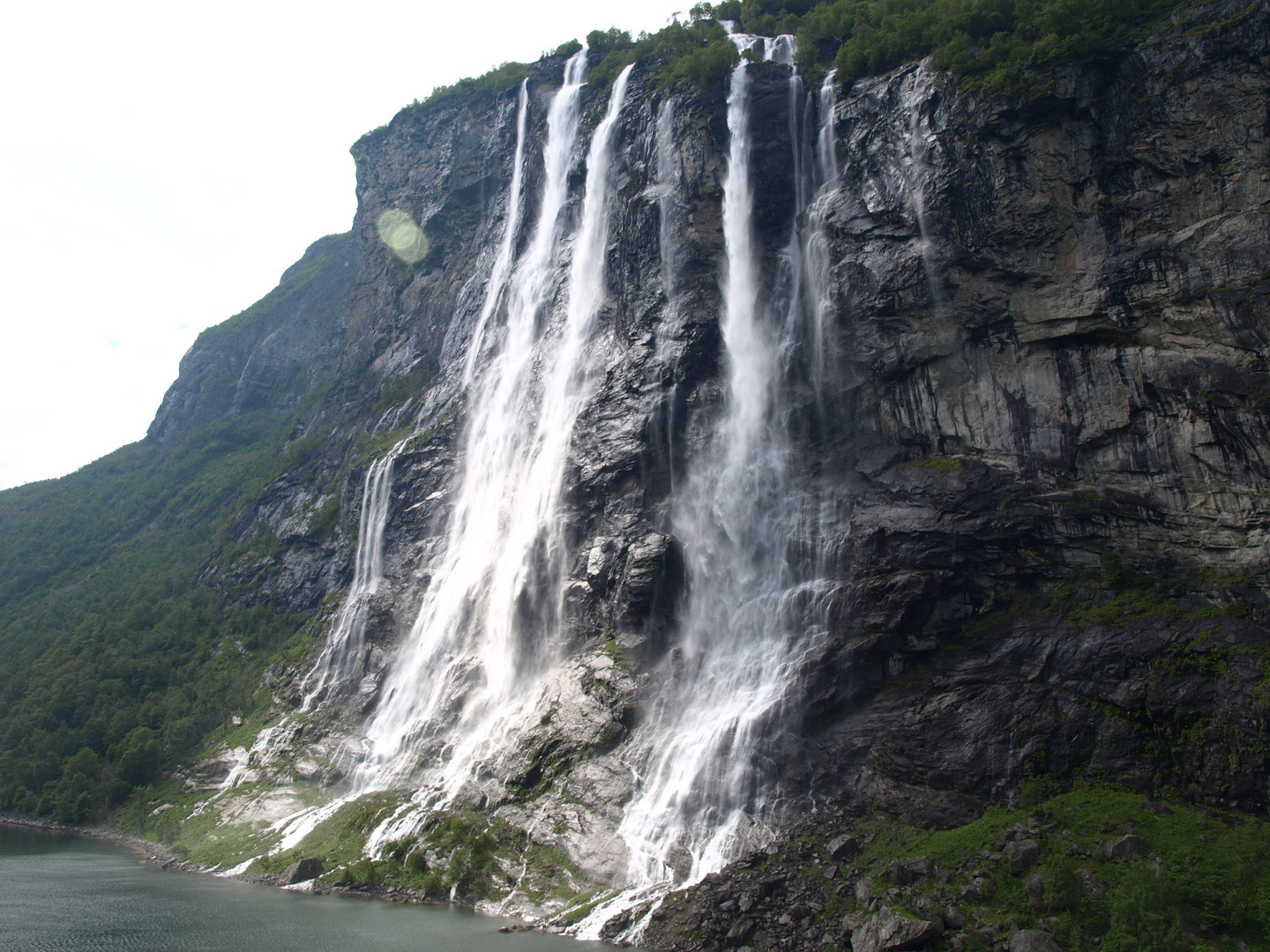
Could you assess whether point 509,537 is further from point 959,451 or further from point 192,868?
point 959,451

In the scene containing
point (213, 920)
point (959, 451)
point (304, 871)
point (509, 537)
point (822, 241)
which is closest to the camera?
point (213, 920)

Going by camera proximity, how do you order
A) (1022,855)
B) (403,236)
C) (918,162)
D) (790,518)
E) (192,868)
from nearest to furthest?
1. (1022,855)
2. (790,518)
3. (192,868)
4. (918,162)
5. (403,236)

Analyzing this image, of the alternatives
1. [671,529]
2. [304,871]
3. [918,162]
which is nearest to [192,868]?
[304,871]

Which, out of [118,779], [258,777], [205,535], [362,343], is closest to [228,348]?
[205,535]

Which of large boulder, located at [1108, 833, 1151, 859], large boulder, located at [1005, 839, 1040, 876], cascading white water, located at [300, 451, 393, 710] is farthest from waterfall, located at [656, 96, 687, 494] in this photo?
cascading white water, located at [300, 451, 393, 710]

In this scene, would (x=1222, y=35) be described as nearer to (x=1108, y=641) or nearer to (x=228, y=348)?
(x=1108, y=641)

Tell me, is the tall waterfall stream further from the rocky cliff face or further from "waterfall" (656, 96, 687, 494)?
the rocky cliff face

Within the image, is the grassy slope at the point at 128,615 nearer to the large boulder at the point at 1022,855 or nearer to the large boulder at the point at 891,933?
the large boulder at the point at 891,933
